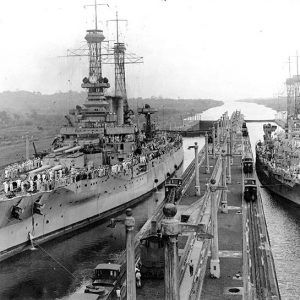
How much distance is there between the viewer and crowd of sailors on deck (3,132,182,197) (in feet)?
89.3

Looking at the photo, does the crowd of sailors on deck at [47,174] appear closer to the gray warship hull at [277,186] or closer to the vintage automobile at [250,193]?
the vintage automobile at [250,193]

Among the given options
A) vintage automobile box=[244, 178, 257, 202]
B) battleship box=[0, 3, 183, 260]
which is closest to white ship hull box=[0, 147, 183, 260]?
battleship box=[0, 3, 183, 260]

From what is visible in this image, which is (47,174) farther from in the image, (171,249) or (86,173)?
(171,249)

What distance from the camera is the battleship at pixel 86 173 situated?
26.2m

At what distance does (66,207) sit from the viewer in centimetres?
2923

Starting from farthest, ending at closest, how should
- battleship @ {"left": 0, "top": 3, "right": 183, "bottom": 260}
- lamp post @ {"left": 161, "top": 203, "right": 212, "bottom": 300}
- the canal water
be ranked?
battleship @ {"left": 0, "top": 3, "right": 183, "bottom": 260} < the canal water < lamp post @ {"left": 161, "top": 203, "right": 212, "bottom": 300}

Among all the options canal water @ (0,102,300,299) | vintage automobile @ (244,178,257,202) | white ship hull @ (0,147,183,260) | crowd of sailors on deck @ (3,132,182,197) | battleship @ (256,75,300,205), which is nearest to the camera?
canal water @ (0,102,300,299)

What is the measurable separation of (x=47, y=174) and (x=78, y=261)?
6426 millimetres

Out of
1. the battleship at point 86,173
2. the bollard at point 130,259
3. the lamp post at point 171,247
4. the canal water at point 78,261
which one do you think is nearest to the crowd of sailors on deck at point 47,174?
the battleship at point 86,173

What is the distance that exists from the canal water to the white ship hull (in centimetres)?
64

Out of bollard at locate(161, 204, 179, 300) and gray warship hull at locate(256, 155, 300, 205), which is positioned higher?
bollard at locate(161, 204, 179, 300)

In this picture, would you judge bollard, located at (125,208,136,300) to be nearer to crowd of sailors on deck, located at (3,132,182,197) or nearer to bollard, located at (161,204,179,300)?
bollard, located at (161,204,179,300)

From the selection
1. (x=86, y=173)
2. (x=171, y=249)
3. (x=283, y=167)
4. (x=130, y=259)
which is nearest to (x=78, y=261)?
(x=86, y=173)

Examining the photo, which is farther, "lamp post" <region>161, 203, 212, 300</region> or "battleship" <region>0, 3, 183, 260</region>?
"battleship" <region>0, 3, 183, 260</region>
